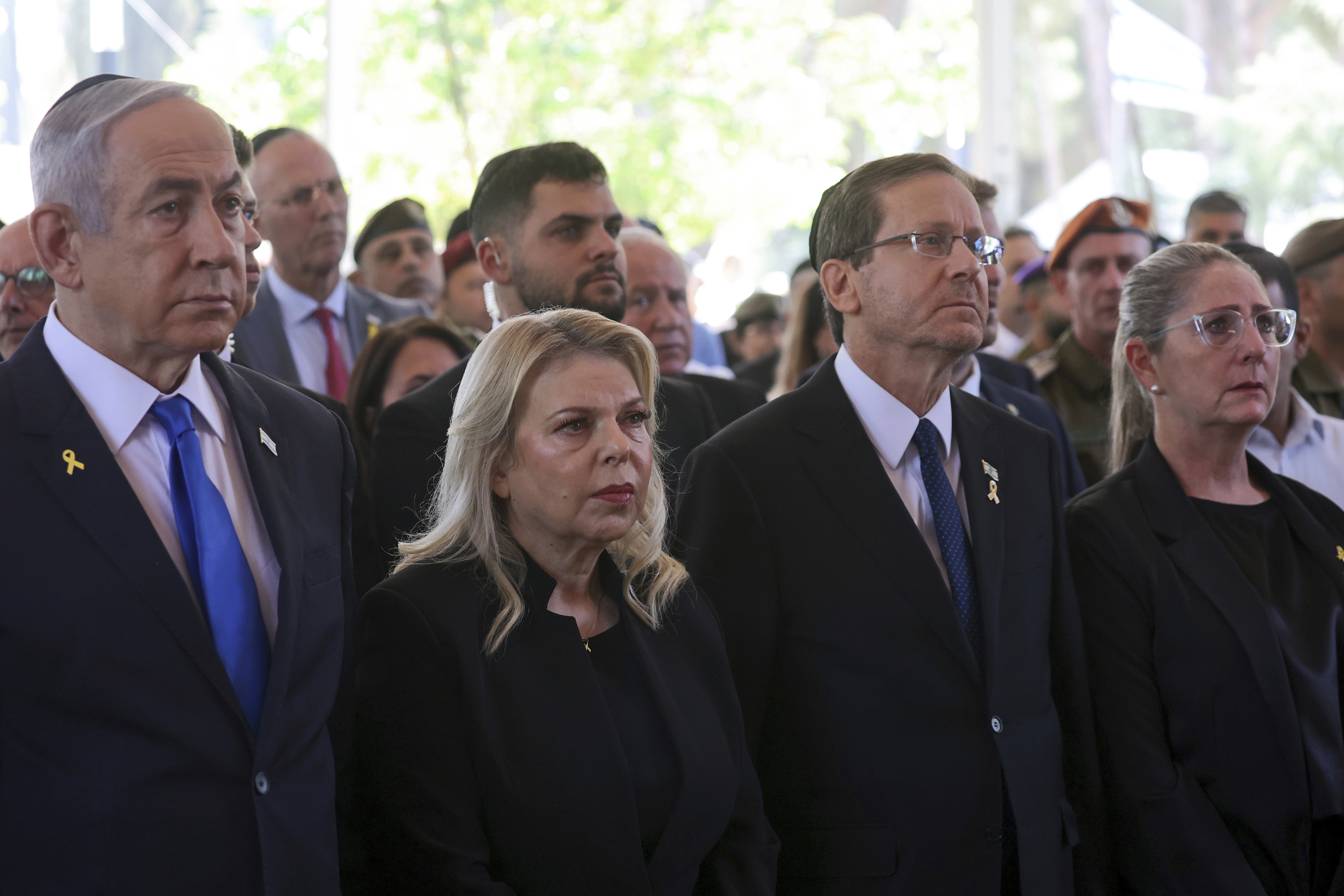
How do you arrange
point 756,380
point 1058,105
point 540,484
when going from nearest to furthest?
point 540,484 < point 756,380 < point 1058,105

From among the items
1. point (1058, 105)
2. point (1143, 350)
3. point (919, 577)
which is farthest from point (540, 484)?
point (1058, 105)

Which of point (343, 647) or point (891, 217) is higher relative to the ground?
point (891, 217)

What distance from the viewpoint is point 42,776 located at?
5.39 ft

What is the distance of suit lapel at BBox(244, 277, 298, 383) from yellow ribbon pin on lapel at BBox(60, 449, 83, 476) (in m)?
2.22

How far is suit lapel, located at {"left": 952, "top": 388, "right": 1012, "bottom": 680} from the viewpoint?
2.42m

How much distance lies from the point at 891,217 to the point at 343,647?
1379mm

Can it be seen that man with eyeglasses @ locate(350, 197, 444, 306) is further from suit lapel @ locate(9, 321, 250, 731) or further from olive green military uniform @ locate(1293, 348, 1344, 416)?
suit lapel @ locate(9, 321, 250, 731)

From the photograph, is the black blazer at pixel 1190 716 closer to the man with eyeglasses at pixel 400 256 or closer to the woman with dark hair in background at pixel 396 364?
the woman with dark hair in background at pixel 396 364

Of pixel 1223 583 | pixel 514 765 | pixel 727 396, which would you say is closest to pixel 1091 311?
pixel 727 396

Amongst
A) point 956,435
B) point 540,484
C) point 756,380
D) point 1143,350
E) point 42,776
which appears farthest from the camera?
point 756,380

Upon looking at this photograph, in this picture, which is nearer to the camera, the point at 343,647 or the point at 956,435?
the point at 343,647

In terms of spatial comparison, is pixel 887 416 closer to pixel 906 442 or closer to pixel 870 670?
pixel 906 442

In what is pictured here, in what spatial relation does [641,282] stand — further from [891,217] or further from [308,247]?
[891,217]

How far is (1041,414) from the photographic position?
3.61 m
